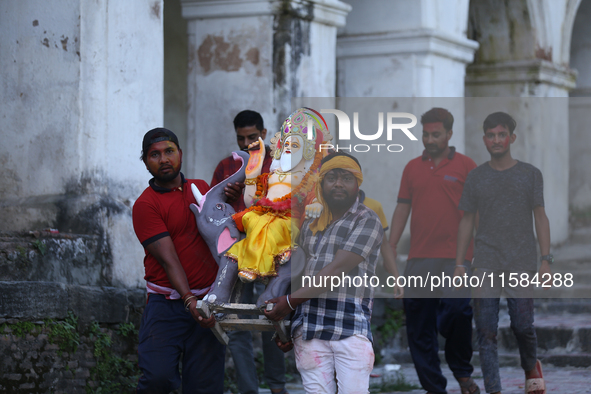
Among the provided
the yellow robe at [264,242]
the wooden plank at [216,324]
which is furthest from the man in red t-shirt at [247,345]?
the yellow robe at [264,242]

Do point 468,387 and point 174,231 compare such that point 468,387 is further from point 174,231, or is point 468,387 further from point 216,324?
point 174,231

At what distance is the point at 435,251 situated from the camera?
17.4ft

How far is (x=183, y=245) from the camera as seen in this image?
4156 mm

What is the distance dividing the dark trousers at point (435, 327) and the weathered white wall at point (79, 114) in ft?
6.09

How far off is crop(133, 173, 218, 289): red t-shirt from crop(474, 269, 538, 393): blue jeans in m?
1.80

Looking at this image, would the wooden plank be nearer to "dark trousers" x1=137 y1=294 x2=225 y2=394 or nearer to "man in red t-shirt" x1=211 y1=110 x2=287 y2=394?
"dark trousers" x1=137 y1=294 x2=225 y2=394

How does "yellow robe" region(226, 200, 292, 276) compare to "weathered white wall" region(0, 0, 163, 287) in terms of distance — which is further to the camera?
"weathered white wall" region(0, 0, 163, 287)

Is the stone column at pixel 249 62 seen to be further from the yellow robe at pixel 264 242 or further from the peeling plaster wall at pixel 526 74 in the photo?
the peeling plaster wall at pixel 526 74

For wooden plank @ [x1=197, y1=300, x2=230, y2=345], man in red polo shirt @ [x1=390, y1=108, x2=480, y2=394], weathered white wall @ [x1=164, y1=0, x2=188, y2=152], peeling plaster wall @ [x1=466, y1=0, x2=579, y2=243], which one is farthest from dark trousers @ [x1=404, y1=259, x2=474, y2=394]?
peeling plaster wall @ [x1=466, y1=0, x2=579, y2=243]

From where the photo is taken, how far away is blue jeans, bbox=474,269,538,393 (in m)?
5.02

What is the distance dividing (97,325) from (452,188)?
7.76ft

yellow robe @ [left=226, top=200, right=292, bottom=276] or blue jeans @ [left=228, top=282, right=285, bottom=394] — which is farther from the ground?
yellow robe @ [left=226, top=200, right=292, bottom=276]

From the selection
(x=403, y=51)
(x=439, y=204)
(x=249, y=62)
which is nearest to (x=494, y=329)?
(x=439, y=204)

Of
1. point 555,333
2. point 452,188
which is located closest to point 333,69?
point 452,188
